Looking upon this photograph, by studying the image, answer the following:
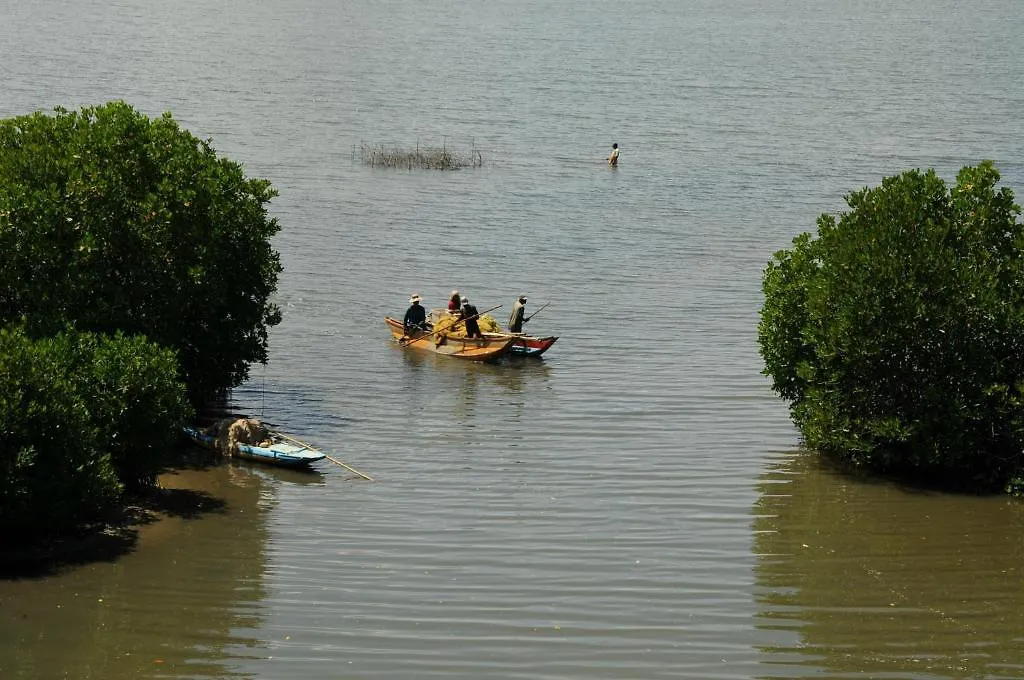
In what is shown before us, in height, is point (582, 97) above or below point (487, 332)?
above

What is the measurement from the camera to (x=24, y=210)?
27547 millimetres

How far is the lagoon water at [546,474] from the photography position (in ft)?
68.4

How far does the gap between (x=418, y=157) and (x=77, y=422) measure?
5357 centimetres

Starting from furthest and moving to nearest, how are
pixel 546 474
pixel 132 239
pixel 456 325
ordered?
1. pixel 456 325
2. pixel 546 474
3. pixel 132 239

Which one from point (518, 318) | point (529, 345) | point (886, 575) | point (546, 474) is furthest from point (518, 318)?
point (886, 575)

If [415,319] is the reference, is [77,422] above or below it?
below

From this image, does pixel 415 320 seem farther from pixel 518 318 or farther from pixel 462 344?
pixel 518 318

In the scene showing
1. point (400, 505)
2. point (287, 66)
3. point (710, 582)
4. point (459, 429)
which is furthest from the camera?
point (287, 66)

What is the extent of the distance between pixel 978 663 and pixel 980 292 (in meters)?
9.51

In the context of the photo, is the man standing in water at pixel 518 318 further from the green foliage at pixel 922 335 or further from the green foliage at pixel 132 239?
the green foliage at pixel 922 335

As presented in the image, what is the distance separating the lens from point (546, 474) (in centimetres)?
2944

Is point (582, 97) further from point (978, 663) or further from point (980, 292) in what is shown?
point (978, 663)

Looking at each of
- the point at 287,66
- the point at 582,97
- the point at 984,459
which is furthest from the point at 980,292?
the point at 287,66

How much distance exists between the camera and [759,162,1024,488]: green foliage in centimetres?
2817
